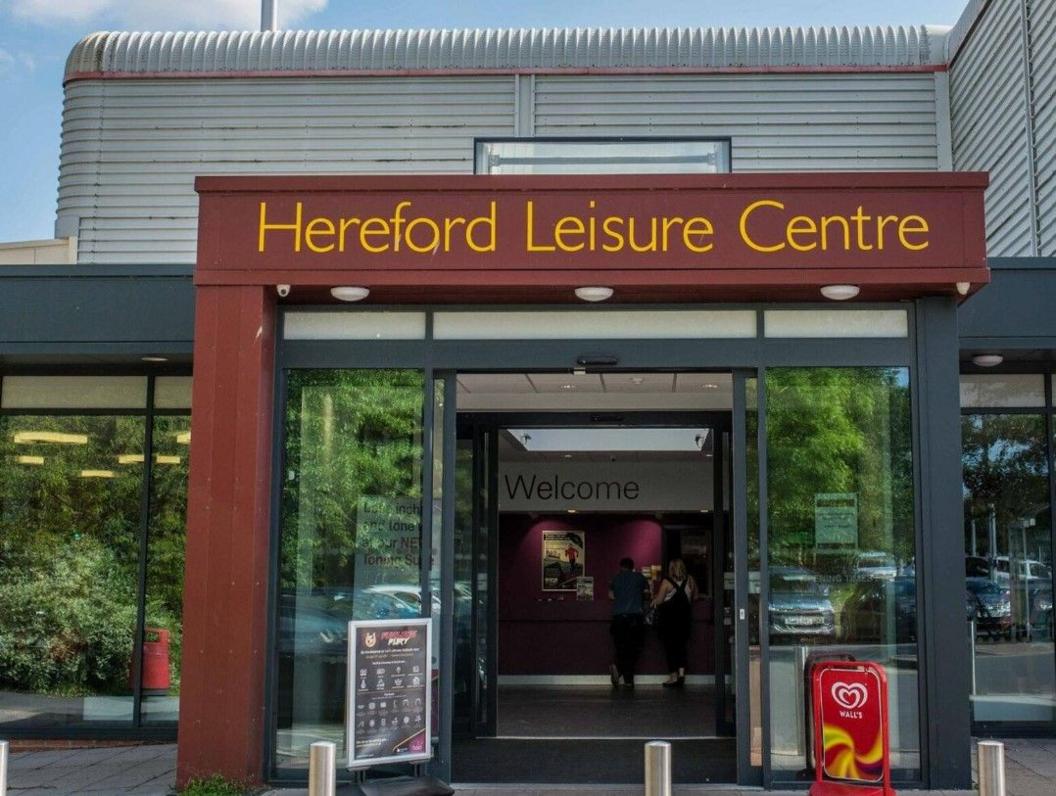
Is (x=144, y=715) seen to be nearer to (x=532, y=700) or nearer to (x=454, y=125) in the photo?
(x=532, y=700)

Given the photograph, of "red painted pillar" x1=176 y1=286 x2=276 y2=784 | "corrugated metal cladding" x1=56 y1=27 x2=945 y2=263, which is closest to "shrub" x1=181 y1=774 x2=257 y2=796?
"red painted pillar" x1=176 y1=286 x2=276 y2=784

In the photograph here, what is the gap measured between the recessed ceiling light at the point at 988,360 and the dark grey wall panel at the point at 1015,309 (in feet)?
2.34

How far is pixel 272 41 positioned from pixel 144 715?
25.3ft

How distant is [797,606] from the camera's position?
8.48 meters

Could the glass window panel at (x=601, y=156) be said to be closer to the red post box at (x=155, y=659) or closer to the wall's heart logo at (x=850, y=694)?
the wall's heart logo at (x=850, y=694)

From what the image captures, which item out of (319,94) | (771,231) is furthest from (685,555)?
(771,231)

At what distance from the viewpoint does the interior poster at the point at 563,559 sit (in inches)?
623

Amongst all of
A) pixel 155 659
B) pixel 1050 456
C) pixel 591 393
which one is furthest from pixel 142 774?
pixel 1050 456

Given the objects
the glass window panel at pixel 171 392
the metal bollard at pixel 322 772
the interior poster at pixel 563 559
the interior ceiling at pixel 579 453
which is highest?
the glass window panel at pixel 171 392

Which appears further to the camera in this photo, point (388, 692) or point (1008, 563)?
point (1008, 563)

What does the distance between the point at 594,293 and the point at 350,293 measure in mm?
1662

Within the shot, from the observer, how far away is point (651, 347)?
877 cm

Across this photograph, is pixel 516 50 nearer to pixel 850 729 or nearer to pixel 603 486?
pixel 603 486

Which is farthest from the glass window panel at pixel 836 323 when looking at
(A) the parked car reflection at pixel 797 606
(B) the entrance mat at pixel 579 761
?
(B) the entrance mat at pixel 579 761
